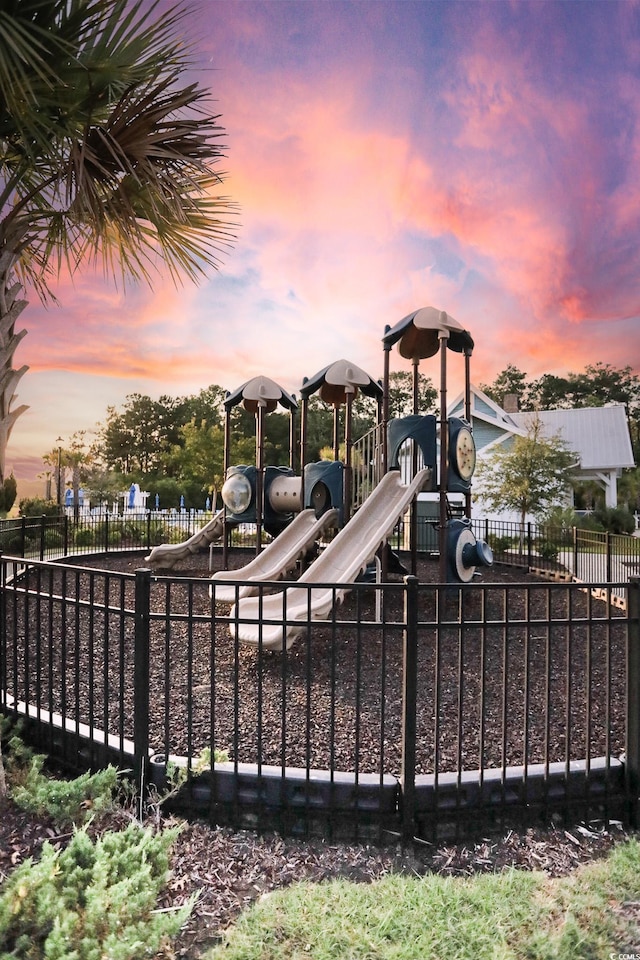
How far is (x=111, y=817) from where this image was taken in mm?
3221

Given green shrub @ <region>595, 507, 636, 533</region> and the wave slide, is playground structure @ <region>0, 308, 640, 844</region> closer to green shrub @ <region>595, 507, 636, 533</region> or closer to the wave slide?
the wave slide

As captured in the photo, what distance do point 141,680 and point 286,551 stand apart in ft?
24.4

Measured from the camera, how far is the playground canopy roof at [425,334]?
9.58 m

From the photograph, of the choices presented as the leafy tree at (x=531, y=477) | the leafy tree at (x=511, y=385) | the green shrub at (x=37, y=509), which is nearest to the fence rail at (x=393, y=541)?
the green shrub at (x=37, y=509)

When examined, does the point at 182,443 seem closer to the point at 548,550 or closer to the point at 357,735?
the point at 548,550

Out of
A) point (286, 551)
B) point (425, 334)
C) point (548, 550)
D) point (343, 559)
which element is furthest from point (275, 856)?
point (548, 550)

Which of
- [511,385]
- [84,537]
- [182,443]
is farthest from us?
[511,385]

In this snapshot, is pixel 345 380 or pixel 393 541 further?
pixel 393 541

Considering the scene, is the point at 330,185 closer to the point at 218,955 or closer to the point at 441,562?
the point at 441,562

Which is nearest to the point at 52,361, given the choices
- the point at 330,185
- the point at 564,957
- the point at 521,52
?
the point at 330,185

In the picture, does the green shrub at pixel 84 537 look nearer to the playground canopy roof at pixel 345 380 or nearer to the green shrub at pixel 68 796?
the playground canopy roof at pixel 345 380

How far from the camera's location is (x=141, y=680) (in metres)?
3.48

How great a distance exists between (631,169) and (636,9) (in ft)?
17.9

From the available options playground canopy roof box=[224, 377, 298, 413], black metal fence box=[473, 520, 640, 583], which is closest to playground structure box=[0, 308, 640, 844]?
black metal fence box=[473, 520, 640, 583]
